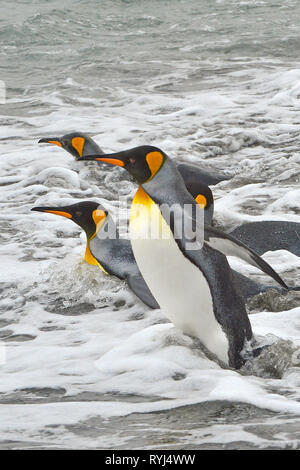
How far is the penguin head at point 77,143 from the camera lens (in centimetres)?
712

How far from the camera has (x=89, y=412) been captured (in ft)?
9.05

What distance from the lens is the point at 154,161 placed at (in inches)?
135

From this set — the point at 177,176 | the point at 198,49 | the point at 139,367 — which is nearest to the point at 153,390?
the point at 139,367

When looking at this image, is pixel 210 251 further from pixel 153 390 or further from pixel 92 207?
pixel 92 207

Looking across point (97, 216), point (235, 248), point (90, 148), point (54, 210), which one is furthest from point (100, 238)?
point (90, 148)

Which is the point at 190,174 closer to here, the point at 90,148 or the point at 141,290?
the point at 90,148

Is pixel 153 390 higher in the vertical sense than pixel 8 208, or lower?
higher

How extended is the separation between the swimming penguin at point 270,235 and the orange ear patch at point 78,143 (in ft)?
8.28

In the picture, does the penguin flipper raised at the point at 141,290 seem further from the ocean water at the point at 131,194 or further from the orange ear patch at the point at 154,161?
the orange ear patch at the point at 154,161

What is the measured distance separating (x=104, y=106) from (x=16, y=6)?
289 inches

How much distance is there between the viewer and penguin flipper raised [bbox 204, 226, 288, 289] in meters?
3.19

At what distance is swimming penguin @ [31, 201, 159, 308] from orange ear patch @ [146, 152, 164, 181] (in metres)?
1.25

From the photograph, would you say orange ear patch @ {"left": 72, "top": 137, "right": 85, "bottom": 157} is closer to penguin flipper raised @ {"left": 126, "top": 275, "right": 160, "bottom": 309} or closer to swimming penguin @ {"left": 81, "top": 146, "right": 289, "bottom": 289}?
penguin flipper raised @ {"left": 126, "top": 275, "right": 160, "bottom": 309}

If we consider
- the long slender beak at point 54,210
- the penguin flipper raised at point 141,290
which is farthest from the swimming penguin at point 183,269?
the long slender beak at point 54,210
